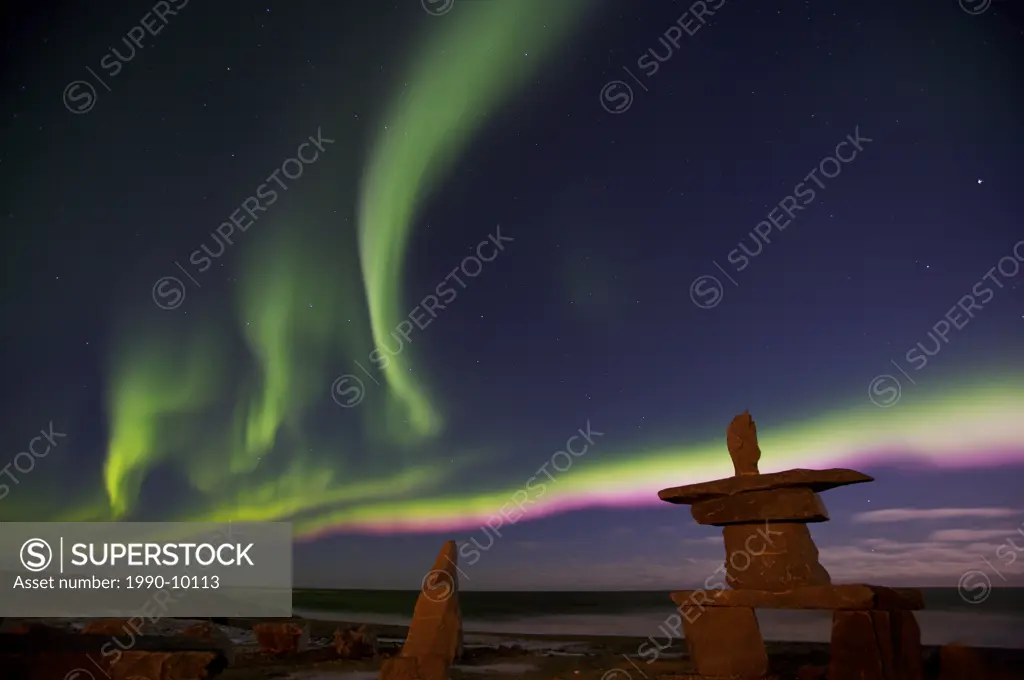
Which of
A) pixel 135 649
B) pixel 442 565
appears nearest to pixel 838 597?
pixel 442 565

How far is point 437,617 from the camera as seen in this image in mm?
17125

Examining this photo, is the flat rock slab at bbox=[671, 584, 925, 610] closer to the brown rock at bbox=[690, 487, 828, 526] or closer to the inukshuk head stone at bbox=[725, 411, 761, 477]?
the brown rock at bbox=[690, 487, 828, 526]

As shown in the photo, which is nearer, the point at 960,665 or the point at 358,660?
the point at 960,665

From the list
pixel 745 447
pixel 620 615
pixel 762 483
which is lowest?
pixel 620 615

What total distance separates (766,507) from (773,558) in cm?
83

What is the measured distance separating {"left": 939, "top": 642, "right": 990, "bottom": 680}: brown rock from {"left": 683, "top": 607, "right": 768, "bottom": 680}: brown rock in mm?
5971

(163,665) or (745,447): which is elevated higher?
(745,447)

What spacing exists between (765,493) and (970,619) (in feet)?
195

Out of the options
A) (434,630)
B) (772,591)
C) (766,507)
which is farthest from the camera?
(434,630)

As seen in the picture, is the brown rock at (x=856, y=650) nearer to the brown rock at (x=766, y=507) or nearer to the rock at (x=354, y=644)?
the brown rock at (x=766, y=507)

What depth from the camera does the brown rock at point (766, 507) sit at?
38.5 feet

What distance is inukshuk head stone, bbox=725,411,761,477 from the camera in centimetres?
1252

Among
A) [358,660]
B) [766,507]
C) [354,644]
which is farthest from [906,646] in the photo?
[354,644]

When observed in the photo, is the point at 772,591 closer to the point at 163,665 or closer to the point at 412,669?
the point at 412,669
